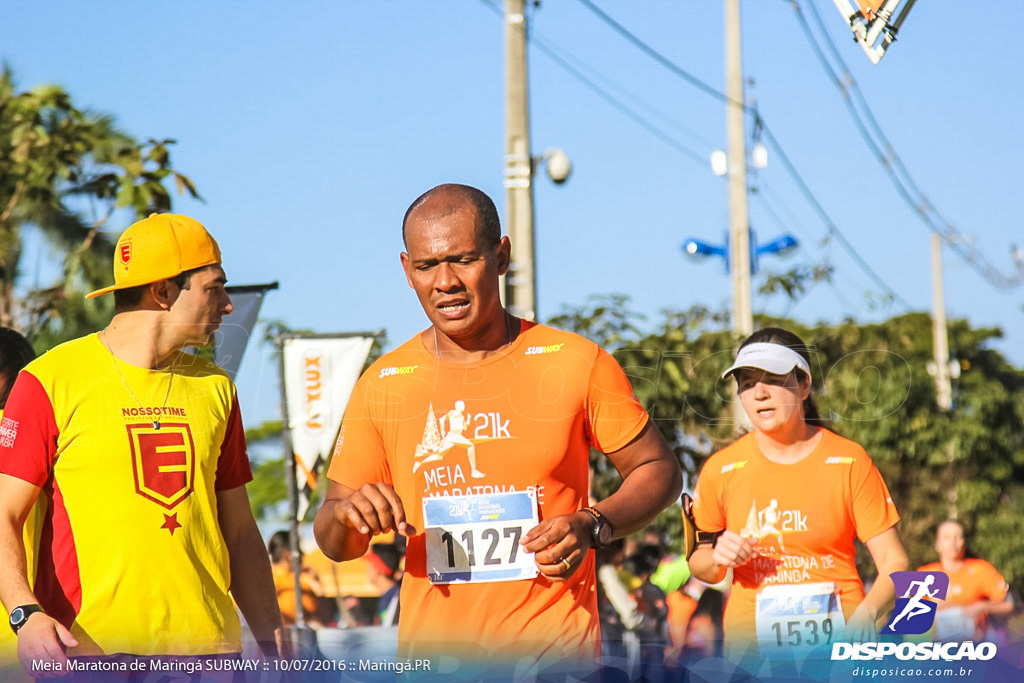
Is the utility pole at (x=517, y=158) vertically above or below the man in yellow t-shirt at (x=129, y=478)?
above

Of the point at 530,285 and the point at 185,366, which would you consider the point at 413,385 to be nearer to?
the point at 185,366

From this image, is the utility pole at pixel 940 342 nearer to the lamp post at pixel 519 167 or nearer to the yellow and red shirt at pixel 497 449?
the lamp post at pixel 519 167

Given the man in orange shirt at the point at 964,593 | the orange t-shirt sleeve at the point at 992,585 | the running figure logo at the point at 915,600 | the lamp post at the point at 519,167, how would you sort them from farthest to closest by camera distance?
the lamp post at the point at 519,167
the orange t-shirt sleeve at the point at 992,585
the running figure logo at the point at 915,600
the man in orange shirt at the point at 964,593

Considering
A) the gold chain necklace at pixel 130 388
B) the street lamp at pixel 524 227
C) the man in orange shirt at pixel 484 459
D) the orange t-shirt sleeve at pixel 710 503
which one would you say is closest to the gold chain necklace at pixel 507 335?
the man in orange shirt at pixel 484 459

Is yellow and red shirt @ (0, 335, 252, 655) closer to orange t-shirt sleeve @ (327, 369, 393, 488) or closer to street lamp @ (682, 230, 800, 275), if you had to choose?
orange t-shirt sleeve @ (327, 369, 393, 488)

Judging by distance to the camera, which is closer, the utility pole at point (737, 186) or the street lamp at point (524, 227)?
the street lamp at point (524, 227)

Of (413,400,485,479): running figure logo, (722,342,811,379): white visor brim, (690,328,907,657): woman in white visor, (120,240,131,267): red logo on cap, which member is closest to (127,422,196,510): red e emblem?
(120,240,131,267): red logo on cap

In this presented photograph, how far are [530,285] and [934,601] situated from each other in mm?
4860

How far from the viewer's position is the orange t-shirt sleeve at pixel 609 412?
12.0ft

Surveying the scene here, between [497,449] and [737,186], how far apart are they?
40.5ft

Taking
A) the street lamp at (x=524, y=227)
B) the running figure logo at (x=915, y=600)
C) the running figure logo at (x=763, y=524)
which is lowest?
the running figure logo at (x=915, y=600)

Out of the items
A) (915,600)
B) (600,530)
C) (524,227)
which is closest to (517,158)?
(524,227)

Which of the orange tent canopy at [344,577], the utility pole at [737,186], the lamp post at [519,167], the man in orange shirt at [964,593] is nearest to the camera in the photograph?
the man in orange shirt at [964,593]

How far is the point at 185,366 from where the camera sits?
4016 millimetres
